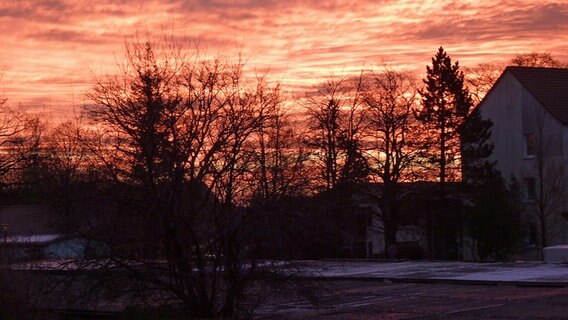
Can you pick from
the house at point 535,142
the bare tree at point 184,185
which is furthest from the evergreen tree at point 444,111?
the bare tree at point 184,185

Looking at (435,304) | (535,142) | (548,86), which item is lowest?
(435,304)

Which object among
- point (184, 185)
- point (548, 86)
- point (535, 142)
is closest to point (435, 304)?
point (184, 185)

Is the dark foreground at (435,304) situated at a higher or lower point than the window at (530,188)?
lower

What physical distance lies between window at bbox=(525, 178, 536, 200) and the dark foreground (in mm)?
32761

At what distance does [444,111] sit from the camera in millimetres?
64062

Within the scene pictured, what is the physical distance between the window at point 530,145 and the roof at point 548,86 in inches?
87.1

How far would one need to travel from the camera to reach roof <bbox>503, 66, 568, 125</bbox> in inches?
2458

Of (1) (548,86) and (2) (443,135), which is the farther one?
(1) (548,86)

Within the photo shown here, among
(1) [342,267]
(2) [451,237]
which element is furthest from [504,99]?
(1) [342,267]

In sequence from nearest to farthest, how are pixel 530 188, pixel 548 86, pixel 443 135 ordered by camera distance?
pixel 530 188 → pixel 443 135 → pixel 548 86

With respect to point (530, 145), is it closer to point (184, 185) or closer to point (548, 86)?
point (548, 86)

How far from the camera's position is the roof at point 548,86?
62.4m

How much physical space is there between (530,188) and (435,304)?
39466 millimetres

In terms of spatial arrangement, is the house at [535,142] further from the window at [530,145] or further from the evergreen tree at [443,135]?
the evergreen tree at [443,135]
